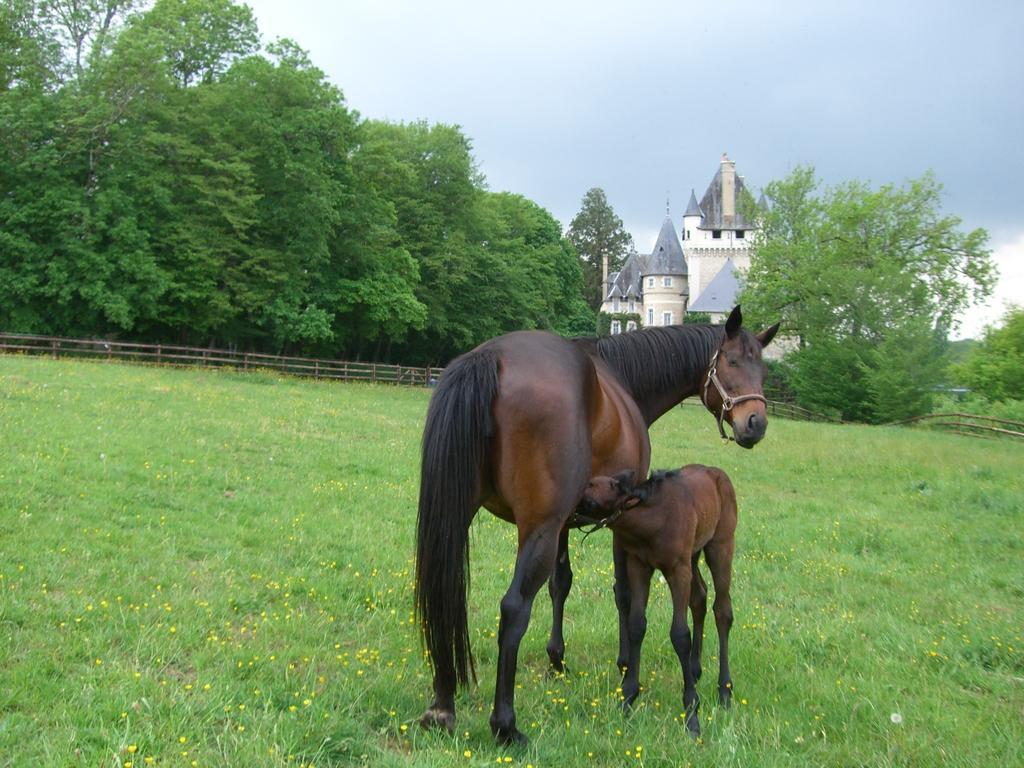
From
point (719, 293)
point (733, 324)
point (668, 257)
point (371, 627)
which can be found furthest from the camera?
point (668, 257)

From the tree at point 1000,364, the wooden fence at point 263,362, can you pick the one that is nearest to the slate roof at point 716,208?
the tree at point 1000,364

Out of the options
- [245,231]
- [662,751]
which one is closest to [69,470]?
[662,751]

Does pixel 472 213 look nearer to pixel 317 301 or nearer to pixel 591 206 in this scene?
pixel 317 301

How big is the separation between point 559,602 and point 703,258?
84.4 meters

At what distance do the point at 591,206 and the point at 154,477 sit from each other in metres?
82.9

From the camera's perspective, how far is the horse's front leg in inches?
159

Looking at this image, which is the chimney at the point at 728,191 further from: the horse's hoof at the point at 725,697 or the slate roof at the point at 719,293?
the horse's hoof at the point at 725,697

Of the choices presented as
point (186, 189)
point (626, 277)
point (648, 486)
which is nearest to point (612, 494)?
point (648, 486)

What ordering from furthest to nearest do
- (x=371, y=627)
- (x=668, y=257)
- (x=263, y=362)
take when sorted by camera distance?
1. (x=668, y=257)
2. (x=263, y=362)
3. (x=371, y=627)

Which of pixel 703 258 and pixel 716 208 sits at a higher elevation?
pixel 716 208

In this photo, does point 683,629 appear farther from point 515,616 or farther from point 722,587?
point 515,616

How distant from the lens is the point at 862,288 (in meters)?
45.0

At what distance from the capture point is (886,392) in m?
41.9

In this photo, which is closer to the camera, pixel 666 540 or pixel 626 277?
pixel 666 540
